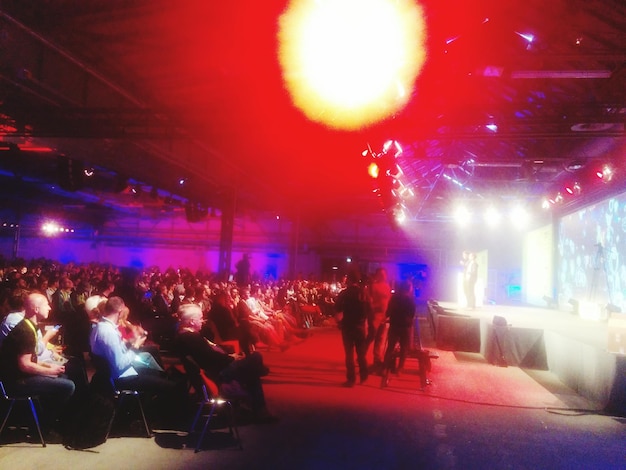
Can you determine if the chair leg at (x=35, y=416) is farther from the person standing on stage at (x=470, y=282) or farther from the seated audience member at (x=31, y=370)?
the person standing on stage at (x=470, y=282)

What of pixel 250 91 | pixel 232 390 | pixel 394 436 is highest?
pixel 250 91

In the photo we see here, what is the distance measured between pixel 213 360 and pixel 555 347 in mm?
5883

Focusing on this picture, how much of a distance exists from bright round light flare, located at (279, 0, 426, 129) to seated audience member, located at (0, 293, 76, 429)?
3842mm

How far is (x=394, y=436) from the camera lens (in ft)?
15.1

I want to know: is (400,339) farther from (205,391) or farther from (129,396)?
(129,396)

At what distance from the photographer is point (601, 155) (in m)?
9.27

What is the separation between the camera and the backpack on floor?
4.06m

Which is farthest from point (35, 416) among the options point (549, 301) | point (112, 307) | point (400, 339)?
point (549, 301)

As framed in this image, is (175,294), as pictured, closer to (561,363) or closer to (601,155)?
(561,363)

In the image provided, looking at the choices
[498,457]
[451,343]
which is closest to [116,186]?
[451,343]

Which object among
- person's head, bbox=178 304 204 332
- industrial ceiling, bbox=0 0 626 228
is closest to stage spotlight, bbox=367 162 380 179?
industrial ceiling, bbox=0 0 626 228

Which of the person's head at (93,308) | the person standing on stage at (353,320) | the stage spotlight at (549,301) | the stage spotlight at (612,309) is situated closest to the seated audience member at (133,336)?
the person's head at (93,308)

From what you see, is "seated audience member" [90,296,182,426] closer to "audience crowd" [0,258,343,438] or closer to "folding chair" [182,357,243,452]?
"audience crowd" [0,258,343,438]

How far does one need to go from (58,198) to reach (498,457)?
1944 centimetres
